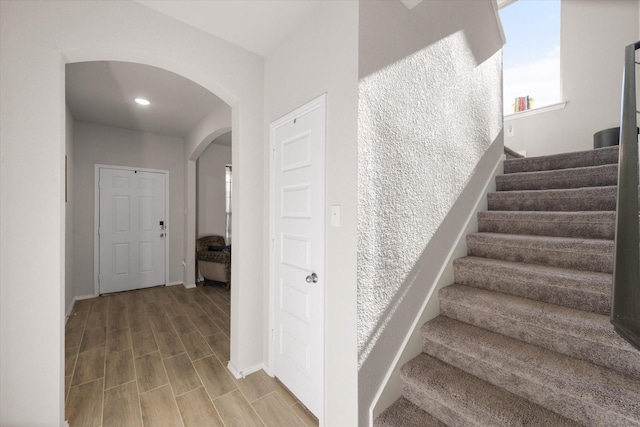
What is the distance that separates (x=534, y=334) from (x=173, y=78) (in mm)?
3828

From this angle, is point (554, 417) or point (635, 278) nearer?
point (635, 278)

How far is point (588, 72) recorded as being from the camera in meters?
3.90

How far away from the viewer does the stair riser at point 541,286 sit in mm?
1478

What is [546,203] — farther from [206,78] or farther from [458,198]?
[206,78]

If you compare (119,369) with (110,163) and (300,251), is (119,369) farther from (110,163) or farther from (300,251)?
(110,163)

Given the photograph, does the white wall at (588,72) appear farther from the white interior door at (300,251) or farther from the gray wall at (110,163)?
the gray wall at (110,163)

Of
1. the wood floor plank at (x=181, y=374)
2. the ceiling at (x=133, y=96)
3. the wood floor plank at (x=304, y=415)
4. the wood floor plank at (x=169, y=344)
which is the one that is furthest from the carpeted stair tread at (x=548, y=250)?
the ceiling at (x=133, y=96)

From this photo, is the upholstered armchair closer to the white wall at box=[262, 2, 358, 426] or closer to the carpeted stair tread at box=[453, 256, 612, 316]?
the white wall at box=[262, 2, 358, 426]

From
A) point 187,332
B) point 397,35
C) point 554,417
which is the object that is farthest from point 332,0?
point 187,332

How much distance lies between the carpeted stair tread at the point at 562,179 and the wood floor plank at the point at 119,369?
3.94 meters

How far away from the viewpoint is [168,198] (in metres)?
4.98

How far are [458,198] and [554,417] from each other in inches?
58.1

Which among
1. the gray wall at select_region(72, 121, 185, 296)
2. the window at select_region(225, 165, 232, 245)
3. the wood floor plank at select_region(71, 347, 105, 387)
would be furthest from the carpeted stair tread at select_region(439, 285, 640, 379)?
the gray wall at select_region(72, 121, 185, 296)

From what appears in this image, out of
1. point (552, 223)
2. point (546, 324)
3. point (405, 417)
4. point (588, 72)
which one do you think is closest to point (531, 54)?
point (588, 72)
